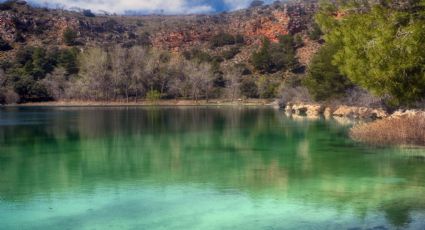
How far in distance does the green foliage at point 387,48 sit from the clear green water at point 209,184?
2.50m

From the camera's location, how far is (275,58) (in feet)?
287

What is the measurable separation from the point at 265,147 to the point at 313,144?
250cm

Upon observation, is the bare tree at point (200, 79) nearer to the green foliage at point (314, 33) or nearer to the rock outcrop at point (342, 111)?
the green foliage at point (314, 33)

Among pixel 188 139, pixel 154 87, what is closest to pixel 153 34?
pixel 154 87

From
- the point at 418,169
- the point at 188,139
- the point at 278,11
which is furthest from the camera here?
the point at 278,11

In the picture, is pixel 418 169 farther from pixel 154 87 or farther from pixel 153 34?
pixel 153 34

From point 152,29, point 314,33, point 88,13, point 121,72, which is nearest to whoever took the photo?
point 121,72

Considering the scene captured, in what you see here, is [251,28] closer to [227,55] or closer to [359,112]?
[227,55]

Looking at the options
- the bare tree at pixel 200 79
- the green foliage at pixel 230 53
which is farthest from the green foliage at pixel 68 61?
the green foliage at pixel 230 53

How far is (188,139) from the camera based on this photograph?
2594cm

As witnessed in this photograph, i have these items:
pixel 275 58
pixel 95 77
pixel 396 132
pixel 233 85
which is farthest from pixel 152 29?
pixel 396 132

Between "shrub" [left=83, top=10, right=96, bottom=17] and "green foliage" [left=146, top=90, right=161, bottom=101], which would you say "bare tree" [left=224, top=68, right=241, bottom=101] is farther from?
"shrub" [left=83, top=10, right=96, bottom=17]

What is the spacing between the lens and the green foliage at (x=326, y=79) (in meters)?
43.5

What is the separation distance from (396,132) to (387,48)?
5.71 metres
